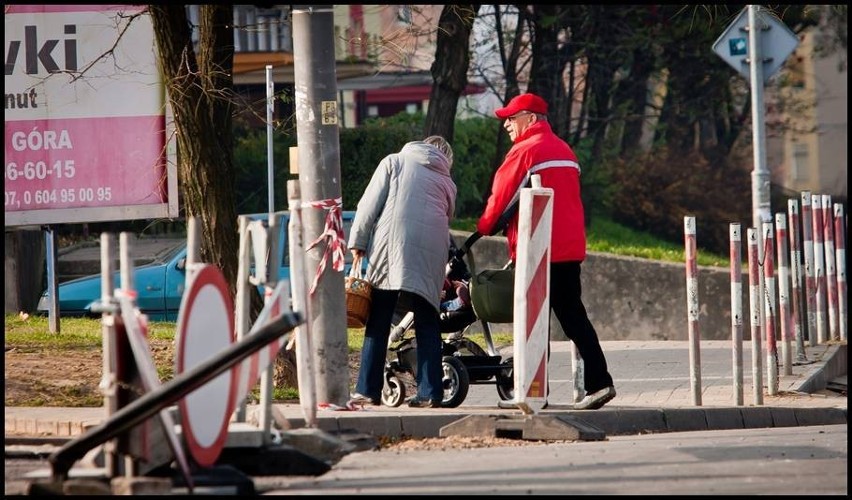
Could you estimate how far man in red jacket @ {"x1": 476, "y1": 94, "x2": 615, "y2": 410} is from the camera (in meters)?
10.3

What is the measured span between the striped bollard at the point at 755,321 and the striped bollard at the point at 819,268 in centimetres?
354

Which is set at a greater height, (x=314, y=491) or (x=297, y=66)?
(x=297, y=66)

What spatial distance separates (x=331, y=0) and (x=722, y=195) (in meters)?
17.2

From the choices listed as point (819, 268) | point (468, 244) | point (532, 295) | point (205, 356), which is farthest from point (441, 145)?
point (819, 268)

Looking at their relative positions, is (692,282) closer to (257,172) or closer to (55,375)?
(55,375)

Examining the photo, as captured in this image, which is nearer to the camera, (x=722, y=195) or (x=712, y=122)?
(x=722, y=195)

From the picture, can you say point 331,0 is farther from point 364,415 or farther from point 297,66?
point 364,415

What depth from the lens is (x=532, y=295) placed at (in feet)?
29.8

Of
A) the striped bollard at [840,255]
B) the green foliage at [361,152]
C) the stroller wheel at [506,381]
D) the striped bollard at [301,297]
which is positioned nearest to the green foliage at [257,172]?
the green foliage at [361,152]

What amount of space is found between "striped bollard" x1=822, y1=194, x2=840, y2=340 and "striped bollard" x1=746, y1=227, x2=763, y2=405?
4005 millimetres

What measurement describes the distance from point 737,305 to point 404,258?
2.34 m

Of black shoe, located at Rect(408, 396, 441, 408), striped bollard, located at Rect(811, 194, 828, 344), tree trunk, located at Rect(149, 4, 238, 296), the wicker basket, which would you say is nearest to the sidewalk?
black shoe, located at Rect(408, 396, 441, 408)

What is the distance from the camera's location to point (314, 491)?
23.4ft

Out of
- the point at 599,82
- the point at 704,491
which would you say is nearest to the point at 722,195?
the point at 599,82
